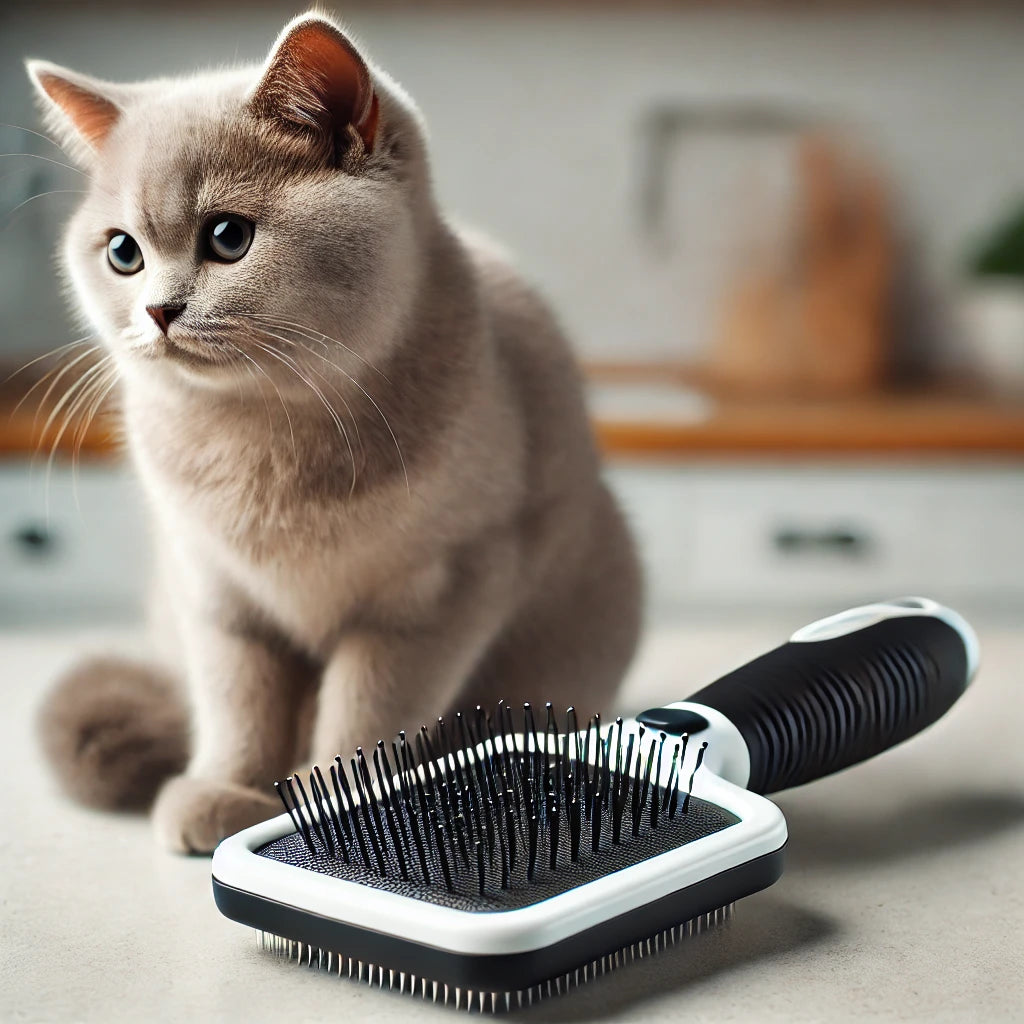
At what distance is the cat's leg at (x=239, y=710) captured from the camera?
0.87 metres

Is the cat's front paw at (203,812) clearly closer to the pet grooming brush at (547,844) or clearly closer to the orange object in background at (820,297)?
the pet grooming brush at (547,844)

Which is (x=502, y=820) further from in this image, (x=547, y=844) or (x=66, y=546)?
(x=66, y=546)

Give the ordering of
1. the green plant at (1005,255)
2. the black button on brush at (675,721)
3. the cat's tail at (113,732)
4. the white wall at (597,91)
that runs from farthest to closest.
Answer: the white wall at (597,91)
the green plant at (1005,255)
the cat's tail at (113,732)
the black button on brush at (675,721)

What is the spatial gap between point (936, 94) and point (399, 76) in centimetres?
103

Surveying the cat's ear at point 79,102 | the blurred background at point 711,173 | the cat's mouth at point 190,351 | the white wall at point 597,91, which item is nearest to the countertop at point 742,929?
the cat's mouth at point 190,351

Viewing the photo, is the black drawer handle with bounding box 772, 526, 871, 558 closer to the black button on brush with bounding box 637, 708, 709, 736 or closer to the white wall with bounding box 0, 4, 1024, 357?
the white wall with bounding box 0, 4, 1024, 357

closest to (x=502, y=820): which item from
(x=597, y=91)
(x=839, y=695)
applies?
(x=839, y=695)

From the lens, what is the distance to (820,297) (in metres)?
2.49

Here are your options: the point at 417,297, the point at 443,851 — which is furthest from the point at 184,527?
the point at 443,851

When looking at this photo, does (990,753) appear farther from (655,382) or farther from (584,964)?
(655,382)

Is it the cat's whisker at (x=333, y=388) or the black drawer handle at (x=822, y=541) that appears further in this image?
the black drawer handle at (x=822, y=541)

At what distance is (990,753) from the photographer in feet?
3.11

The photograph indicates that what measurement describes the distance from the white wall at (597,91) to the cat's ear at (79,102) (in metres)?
1.75

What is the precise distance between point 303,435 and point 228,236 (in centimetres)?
13
